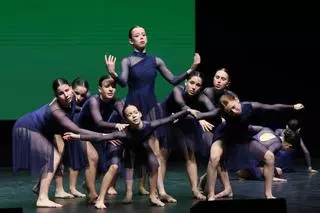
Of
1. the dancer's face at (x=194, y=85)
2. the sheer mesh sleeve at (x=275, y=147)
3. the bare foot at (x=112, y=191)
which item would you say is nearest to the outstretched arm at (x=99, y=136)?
the dancer's face at (x=194, y=85)

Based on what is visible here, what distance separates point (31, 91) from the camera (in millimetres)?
8445

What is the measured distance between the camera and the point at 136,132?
5945mm

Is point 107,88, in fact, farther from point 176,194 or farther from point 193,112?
point 176,194

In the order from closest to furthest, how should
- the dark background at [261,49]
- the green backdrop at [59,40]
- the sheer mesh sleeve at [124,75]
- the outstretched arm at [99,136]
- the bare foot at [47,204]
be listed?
the outstretched arm at [99,136] → the bare foot at [47,204] → the sheer mesh sleeve at [124,75] → the green backdrop at [59,40] → the dark background at [261,49]

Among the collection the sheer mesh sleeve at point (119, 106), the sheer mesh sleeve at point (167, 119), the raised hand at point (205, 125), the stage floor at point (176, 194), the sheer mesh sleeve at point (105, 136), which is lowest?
the stage floor at point (176, 194)

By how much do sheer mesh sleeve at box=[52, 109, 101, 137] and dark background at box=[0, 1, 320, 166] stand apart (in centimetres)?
295

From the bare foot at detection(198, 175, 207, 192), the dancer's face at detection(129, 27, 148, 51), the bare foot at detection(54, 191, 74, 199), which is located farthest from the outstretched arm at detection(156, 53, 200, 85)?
the bare foot at detection(54, 191, 74, 199)

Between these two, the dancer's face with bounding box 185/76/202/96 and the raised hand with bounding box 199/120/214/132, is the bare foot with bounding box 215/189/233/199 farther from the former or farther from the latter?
the dancer's face with bounding box 185/76/202/96

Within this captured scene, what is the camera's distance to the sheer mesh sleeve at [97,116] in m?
6.05

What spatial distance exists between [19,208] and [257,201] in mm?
1619

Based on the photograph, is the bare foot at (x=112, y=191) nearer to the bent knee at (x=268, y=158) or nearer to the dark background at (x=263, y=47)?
the bent knee at (x=268, y=158)

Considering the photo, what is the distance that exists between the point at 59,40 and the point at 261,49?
2.17m

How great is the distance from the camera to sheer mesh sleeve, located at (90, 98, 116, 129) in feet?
19.9

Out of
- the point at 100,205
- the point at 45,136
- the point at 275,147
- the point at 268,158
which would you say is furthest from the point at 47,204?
the point at 275,147
